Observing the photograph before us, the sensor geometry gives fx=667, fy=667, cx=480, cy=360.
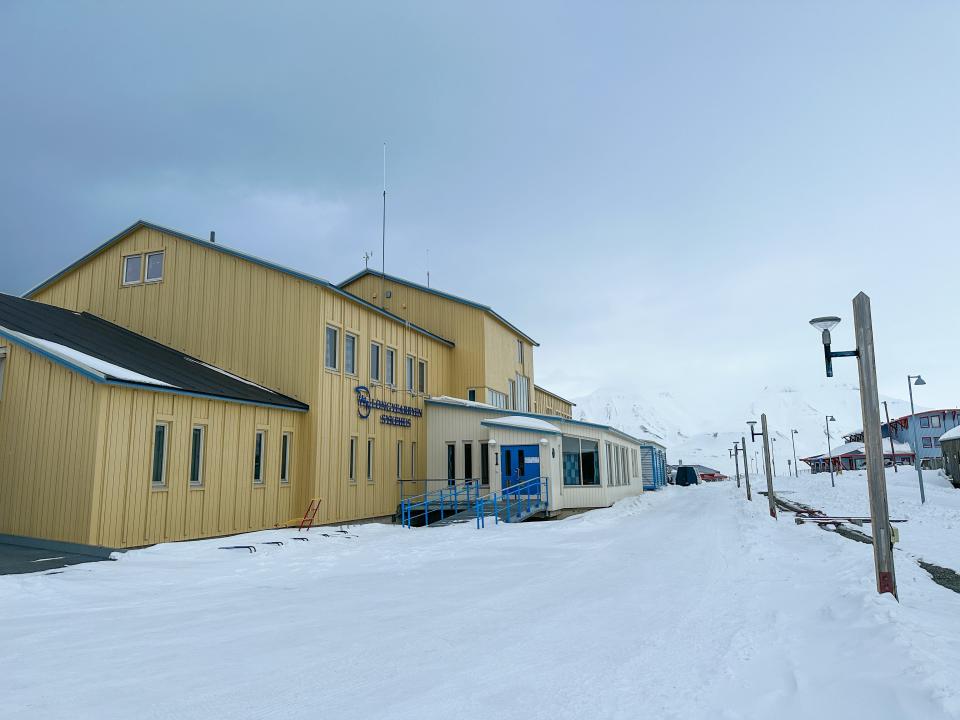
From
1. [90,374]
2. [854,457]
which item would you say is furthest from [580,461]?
[854,457]

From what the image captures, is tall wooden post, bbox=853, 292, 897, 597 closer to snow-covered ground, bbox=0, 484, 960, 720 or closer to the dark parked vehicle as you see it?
snow-covered ground, bbox=0, 484, 960, 720

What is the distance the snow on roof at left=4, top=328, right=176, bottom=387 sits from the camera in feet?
45.8

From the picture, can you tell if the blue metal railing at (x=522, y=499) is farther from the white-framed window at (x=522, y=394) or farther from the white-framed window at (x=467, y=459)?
the white-framed window at (x=522, y=394)

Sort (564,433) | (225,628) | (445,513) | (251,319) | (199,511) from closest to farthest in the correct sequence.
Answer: (225,628), (199,511), (251,319), (445,513), (564,433)

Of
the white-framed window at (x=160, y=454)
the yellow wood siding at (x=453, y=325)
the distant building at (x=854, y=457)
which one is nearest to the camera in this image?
the white-framed window at (x=160, y=454)

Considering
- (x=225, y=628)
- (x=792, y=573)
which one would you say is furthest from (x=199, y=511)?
(x=792, y=573)

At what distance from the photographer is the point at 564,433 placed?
27.5 metres

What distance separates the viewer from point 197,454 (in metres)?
16.5

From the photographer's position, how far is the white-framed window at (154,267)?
75.7 feet

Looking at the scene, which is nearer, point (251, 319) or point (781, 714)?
point (781, 714)

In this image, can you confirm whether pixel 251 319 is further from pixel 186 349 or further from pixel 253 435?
pixel 253 435

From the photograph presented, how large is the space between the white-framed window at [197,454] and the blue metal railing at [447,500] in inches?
343

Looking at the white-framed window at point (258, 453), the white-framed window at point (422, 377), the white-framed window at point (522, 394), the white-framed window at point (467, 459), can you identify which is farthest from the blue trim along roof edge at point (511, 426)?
the white-framed window at point (522, 394)

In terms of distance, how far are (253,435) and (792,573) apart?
1366cm
